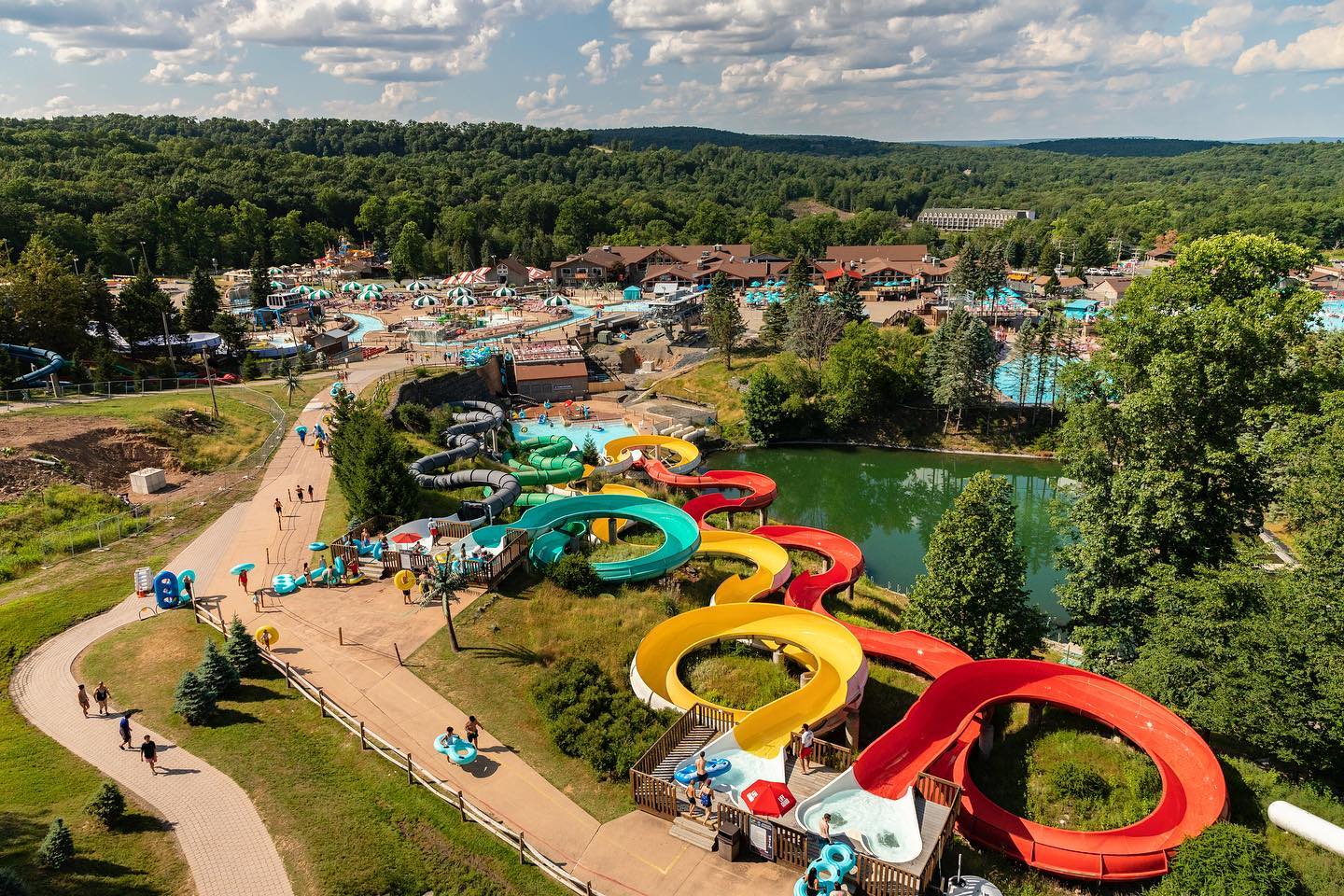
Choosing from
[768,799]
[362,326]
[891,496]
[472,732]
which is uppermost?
[362,326]

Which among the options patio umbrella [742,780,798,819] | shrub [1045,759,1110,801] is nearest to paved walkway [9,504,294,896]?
patio umbrella [742,780,798,819]

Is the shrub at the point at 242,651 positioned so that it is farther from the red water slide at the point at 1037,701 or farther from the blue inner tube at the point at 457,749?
the red water slide at the point at 1037,701

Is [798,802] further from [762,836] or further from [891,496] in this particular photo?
[891,496]

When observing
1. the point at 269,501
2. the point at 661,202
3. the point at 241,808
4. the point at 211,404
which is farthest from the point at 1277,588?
the point at 661,202

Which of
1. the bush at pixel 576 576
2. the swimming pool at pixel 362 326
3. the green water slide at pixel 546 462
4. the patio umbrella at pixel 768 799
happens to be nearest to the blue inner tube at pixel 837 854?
the patio umbrella at pixel 768 799

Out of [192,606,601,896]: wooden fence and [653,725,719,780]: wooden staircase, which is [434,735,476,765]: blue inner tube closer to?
[192,606,601,896]: wooden fence

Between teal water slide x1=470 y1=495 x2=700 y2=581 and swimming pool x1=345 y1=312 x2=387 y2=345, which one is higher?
swimming pool x1=345 y1=312 x2=387 y2=345

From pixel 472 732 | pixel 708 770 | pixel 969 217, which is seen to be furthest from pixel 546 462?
pixel 969 217
